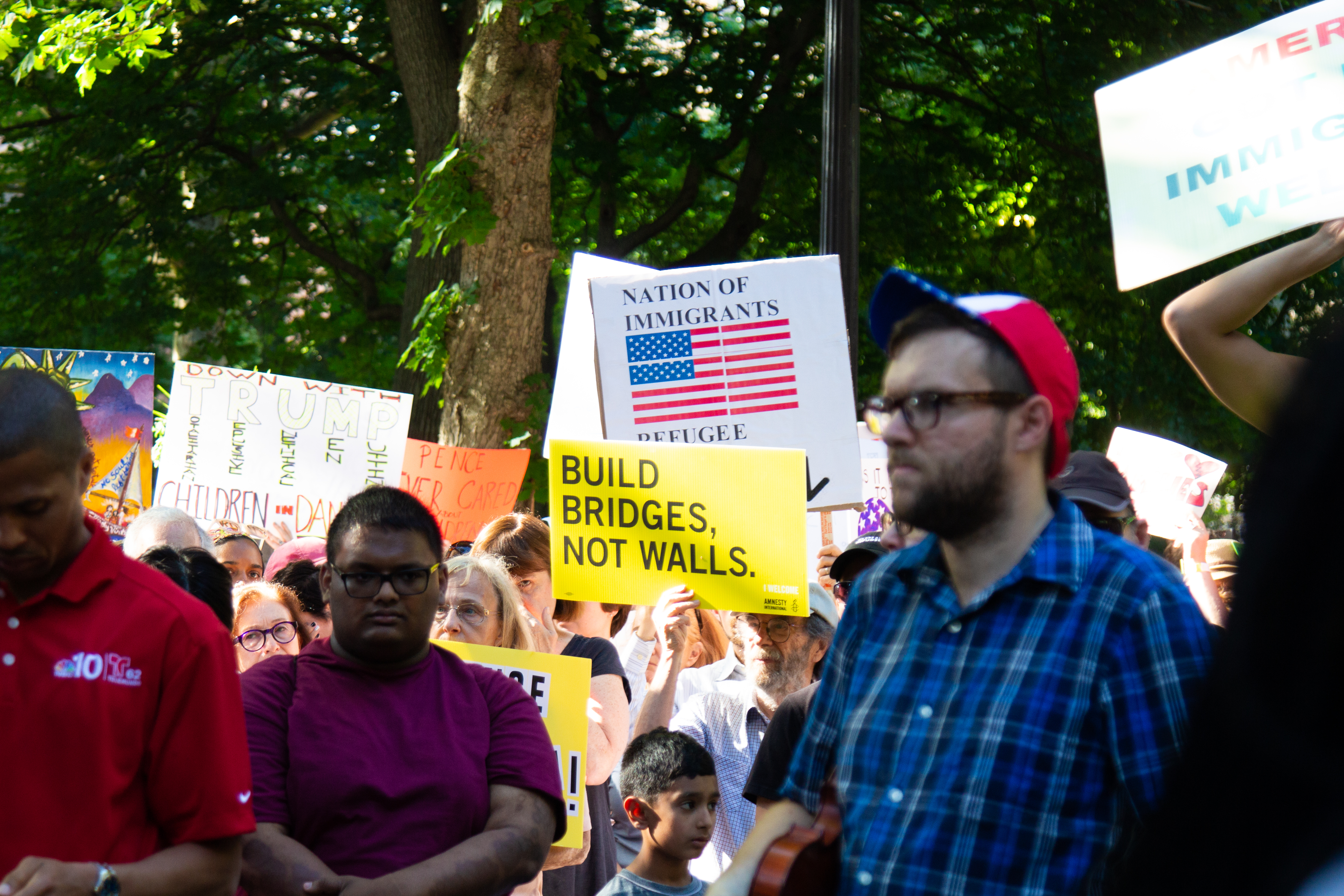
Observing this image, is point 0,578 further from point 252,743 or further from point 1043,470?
point 1043,470

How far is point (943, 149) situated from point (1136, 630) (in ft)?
41.8

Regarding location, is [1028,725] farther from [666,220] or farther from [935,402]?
[666,220]

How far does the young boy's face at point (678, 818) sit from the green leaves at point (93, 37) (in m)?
7.71

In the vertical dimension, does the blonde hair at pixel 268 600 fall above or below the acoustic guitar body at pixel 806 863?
above

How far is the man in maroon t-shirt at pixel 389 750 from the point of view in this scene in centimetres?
275

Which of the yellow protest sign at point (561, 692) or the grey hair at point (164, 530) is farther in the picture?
the grey hair at point (164, 530)

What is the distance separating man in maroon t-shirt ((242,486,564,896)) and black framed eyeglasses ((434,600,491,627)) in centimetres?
121

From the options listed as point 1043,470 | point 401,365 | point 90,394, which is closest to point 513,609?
point 1043,470

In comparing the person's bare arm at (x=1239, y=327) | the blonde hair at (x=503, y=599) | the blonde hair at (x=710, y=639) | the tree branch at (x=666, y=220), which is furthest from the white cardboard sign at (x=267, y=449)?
the person's bare arm at (x=1239, y=327)

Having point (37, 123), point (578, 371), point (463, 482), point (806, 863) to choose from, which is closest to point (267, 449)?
point (463, 482)

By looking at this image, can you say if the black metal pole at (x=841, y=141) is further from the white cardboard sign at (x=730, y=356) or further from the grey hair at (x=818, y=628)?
the grey hair at (x=818, y=628)

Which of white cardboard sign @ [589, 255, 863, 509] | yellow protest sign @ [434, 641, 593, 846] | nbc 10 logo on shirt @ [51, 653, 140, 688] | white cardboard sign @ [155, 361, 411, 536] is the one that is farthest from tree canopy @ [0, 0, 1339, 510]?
nbc 10 logo on shirt @ [51, 653, 140, 688]

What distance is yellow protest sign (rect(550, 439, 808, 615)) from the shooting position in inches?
177

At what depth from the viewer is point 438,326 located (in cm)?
998
